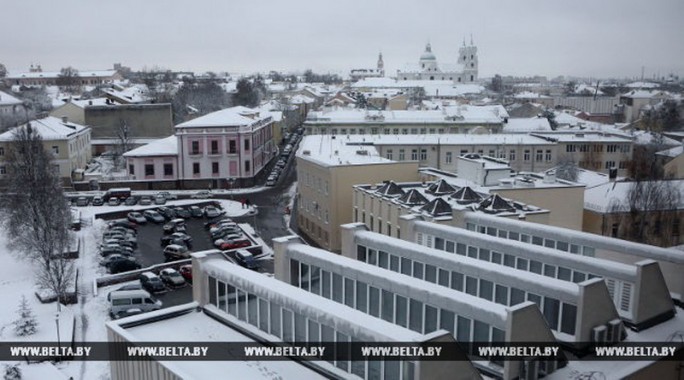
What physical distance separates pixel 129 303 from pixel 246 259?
528 centimetres

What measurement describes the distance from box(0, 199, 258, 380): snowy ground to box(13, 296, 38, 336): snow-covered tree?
0.44 feet

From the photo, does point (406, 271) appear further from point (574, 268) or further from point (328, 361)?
point (328, 361)

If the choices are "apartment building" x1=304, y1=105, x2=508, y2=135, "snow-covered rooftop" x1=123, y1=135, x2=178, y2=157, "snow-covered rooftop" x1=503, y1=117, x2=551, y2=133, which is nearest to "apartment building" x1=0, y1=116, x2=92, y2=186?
"snow-covered rooftop" x1=123, y1=135, x2=178, y2=157

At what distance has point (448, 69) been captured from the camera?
119m

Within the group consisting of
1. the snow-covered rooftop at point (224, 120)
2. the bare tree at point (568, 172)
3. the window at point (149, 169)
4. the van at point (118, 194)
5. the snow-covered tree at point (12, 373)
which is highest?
the snow-covered rooftop at point (224, 120)

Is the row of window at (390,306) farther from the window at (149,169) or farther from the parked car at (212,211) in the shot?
the window at (149,169)

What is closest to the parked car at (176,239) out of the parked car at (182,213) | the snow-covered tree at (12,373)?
the parked car at (182,213)

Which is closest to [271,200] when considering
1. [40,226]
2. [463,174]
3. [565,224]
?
[463,174]

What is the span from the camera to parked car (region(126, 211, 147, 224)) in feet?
89.6

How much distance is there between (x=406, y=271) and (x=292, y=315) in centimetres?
346

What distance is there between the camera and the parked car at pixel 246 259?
21.0 m

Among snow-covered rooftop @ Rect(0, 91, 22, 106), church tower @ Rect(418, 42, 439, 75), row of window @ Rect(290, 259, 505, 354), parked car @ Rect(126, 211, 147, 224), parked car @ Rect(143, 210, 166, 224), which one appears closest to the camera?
row of window @ Rect(290, 259, 505, 354)

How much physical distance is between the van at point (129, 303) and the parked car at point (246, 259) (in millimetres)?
4562

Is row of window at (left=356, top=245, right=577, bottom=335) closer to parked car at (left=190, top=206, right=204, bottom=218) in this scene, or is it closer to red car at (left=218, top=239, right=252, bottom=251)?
red car at (left=218, top=239, right=252, bottom=251)
